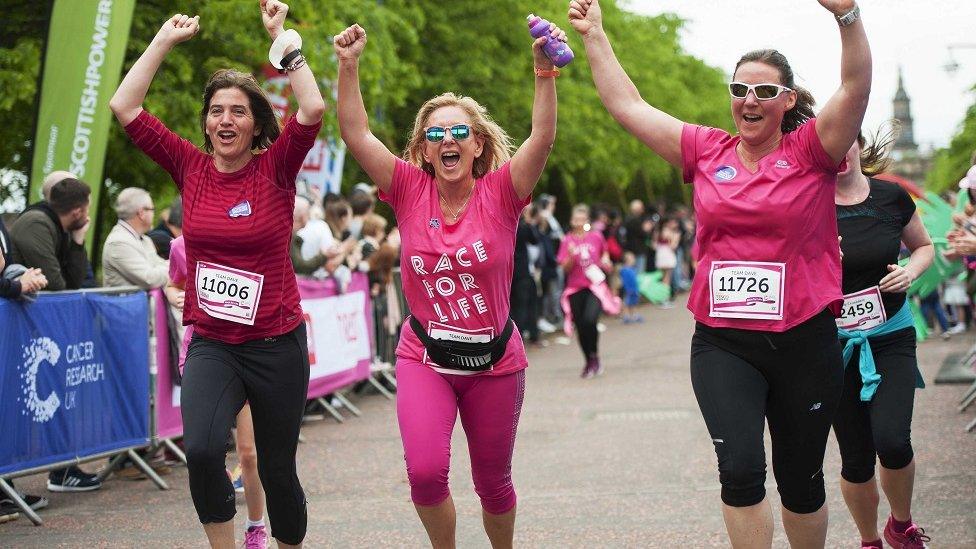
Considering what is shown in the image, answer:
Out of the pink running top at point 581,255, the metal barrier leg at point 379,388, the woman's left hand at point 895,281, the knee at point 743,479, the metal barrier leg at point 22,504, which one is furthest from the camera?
the pink running top at point 581,255

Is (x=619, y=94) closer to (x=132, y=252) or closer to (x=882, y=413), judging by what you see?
(x=882, y=413)

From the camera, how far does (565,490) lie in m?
8.38

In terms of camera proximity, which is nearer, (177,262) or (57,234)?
(177,262)

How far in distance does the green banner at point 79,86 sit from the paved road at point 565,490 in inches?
125

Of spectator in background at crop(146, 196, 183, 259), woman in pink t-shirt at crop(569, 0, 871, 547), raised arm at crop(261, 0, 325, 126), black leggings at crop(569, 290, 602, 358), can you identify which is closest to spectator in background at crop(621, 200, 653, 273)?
black leggings at crop(569, 290, 602, 358)

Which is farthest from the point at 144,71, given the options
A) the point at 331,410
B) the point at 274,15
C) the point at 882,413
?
the point at 331,410

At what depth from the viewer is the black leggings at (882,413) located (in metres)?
5.89

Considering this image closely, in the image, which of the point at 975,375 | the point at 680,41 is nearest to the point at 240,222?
the point at 975,375

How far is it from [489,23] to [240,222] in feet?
69.6

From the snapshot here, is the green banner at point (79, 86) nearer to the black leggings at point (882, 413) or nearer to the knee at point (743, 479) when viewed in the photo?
the black leggings at point (882, 413)

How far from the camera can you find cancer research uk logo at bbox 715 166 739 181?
493 centimetres

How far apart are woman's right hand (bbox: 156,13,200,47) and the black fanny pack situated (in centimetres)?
156

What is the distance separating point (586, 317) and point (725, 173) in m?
10.9

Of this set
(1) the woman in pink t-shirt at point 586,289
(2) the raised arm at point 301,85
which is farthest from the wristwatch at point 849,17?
(1) the woman in pink t-shirt at point 586,289
